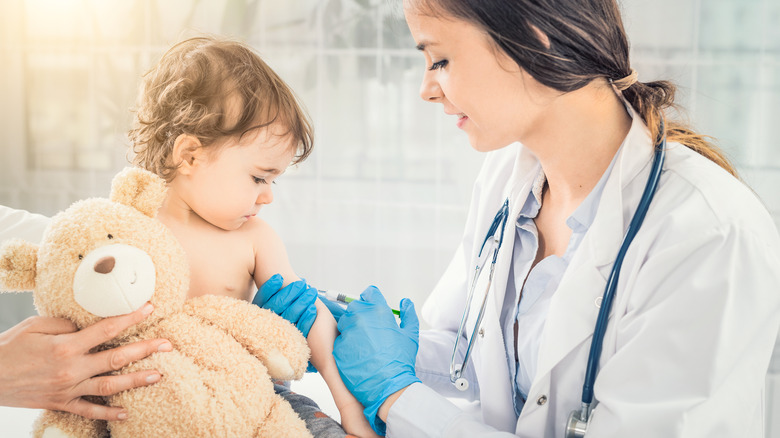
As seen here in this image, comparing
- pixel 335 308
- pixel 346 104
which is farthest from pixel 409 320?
pixel 346 104

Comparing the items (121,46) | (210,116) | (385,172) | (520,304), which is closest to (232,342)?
(210,116)

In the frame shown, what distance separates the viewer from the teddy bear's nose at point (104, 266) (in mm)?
1021

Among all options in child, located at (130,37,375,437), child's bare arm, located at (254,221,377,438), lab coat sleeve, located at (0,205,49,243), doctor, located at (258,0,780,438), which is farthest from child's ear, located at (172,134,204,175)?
lab coat sleeve, located at (0,205,49,243)

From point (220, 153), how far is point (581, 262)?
72 centimetres

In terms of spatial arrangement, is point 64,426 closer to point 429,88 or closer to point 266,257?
point 266,257

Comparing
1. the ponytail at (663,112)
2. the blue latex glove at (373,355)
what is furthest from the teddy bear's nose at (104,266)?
the ponytail at (663,112)

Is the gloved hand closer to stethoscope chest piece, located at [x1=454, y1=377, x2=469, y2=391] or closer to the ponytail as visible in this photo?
stethoscope chest piece, located at [x1=454, y1=377, x2=469, y2=391]

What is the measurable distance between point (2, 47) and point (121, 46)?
0.59 metres

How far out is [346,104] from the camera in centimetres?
268

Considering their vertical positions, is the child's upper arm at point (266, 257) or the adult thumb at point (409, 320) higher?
the child's upper arm at point (266, 257)

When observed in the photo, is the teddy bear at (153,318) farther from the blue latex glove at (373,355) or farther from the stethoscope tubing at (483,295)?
the stethoscope tubing at (483,295)

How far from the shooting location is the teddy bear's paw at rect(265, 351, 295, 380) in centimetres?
117

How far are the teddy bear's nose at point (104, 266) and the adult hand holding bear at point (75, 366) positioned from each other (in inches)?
3.7

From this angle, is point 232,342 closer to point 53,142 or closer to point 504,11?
point 504,11
